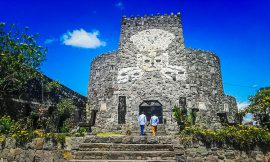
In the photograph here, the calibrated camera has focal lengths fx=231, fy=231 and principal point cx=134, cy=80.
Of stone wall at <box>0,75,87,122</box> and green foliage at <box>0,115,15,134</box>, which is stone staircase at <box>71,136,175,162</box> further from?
stone wall at <box>0,75,87,122</box>

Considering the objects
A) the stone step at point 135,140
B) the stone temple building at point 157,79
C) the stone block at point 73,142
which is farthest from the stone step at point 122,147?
the stone temple building at point 157,79

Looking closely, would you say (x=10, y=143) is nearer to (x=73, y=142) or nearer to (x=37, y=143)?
(x=37, y=143)

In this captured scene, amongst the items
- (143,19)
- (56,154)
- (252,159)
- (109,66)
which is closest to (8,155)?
(56,154)

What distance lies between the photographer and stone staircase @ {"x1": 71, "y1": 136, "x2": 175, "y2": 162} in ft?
26.2

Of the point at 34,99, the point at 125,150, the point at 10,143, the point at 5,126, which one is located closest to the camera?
the point at 125,150

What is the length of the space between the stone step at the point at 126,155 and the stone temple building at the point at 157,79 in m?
7.35

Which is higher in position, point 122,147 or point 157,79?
point 157,79

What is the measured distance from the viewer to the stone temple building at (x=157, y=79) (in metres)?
17.3

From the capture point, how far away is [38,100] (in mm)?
15359

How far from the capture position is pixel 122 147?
28.4 ft

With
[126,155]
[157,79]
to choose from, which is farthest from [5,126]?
[157,79]

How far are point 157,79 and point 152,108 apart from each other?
2502 millimetres

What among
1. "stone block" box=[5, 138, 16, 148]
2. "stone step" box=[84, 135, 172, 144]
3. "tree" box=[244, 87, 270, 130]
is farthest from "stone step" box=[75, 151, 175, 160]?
"tree" box=[244, 87, 270, 130]

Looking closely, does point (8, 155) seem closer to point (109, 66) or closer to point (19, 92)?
point (19, 92)
